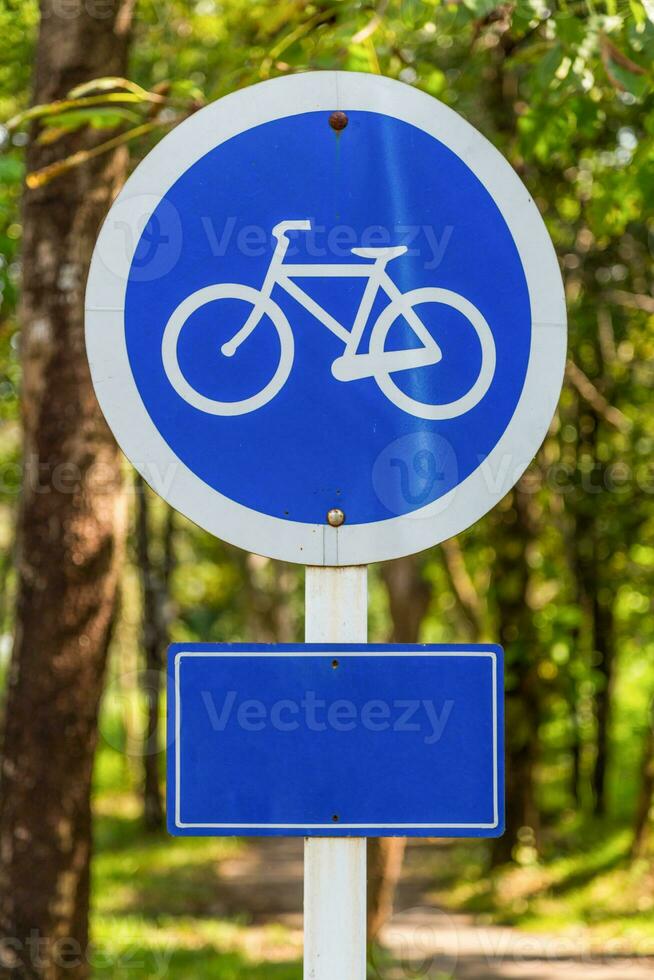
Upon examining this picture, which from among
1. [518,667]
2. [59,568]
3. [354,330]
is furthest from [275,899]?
[354,330]

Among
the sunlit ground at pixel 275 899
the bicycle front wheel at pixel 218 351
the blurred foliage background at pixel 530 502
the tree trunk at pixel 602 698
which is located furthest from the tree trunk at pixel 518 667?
the bicycle front wheel at pixel 218 351

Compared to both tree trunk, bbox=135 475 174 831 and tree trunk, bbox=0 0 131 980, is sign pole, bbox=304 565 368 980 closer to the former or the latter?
tree trunk, bbox=0 0 131 980

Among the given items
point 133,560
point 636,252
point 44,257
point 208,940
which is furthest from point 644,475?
point 133,560

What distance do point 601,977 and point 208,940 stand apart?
2.86m

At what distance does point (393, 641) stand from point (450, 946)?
8.28ft

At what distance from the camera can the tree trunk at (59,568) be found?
416 cm

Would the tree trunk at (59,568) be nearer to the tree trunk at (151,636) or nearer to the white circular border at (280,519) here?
the white circular border at (280,519)

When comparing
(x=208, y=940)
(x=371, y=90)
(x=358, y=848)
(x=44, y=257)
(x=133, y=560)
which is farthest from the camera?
(x=133, y=560)

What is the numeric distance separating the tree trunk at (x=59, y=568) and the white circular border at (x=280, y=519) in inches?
89.8

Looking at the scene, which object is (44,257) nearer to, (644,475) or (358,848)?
(358,848)

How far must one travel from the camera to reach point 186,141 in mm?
2072

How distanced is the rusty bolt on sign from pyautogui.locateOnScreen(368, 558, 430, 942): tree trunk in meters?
5.35

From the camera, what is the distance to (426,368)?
1.97 meters

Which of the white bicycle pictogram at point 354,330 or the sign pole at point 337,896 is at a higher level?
the white bicycle pictogram at point 354,330
